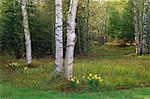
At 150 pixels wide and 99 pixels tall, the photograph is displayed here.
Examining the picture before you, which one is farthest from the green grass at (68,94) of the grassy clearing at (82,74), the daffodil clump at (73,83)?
the daffodil clump at (73,83)

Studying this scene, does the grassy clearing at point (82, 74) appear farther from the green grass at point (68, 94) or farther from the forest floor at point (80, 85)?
the green grass at point (68, 94)

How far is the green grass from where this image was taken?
1128 cm

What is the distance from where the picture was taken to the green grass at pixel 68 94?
1128 cm

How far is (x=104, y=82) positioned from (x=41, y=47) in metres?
14.4

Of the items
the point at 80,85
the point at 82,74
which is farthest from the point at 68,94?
the point at 82,74

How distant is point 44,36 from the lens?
2688 centimetres

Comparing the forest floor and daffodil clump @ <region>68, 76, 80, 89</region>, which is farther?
daffodil clump @ <region>68, 76, 80, 89</region>

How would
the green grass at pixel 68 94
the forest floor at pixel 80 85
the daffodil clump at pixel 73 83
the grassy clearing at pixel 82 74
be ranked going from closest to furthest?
the green grass at pixel 68 94 < the forest floor at pixel 80 85 < the daffodil clump at pixel 73 83 < the grassy clearing at pixel 82 74

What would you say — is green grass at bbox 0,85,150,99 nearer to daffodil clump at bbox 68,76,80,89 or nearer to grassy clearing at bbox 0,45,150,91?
grassy clearing at bbox 0,45,150,91

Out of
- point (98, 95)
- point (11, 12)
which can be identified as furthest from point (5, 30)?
point (98, 95)

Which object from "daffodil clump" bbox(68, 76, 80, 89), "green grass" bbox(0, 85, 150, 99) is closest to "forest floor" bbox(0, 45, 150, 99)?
"green grass" bbox(0, 85, 150, 99)

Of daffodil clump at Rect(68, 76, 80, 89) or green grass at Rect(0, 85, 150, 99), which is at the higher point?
daffodil clump at Rect(68, 76, 80, 89)

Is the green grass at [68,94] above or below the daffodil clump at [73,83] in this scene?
below

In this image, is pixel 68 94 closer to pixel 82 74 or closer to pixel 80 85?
pixel 80 85
